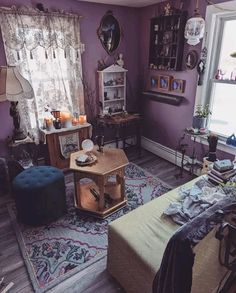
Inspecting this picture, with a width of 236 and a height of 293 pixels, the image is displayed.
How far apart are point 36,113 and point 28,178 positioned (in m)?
1.17

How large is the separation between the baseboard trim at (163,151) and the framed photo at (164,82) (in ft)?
3.19

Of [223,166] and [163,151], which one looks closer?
[223,166]

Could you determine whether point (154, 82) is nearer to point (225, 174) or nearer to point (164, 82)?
point (164, 82)

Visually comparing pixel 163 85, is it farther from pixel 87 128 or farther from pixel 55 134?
pixel 55 134

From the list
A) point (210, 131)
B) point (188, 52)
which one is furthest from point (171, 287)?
point (188, 52)

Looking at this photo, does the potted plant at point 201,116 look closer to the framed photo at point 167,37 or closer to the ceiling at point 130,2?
the framed photo at point 167,37

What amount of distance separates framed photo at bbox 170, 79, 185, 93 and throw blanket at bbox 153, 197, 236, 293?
2.46m

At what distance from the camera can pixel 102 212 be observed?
245 centimetres

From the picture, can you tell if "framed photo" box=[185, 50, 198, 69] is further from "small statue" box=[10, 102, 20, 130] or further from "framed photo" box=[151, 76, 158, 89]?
"small statue" box=[10, 102, 20, 130]

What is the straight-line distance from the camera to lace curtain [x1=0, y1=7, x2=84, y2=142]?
9.02 ft

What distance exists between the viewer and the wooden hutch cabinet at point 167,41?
3.06 m

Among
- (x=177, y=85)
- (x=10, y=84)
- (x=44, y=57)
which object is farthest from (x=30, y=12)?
(x=177, y=85)

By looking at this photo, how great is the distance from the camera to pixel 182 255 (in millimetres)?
1063

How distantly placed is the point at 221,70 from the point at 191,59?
1.38ft
